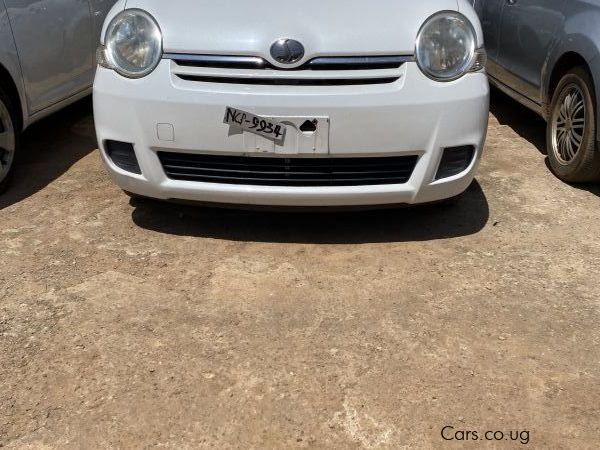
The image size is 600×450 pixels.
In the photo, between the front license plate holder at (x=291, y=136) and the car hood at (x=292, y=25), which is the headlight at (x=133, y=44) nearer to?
the car hood at (x=292, y=25)

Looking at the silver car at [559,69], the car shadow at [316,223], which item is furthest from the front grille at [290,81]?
the silver car at [559,69]

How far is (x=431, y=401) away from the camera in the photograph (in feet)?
7.34

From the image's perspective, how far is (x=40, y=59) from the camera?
399cm

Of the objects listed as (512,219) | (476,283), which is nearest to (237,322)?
(476,283)

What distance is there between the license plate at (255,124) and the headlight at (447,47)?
68 cm

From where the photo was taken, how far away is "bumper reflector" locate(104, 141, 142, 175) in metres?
3.10

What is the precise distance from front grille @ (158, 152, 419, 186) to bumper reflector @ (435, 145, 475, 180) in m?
0.15

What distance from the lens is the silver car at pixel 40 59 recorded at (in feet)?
12.2

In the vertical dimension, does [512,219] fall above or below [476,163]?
below

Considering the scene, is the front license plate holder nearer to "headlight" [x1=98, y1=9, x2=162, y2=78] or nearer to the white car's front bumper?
the white car's front bumper

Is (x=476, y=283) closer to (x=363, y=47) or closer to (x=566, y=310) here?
(x=566, y=310)

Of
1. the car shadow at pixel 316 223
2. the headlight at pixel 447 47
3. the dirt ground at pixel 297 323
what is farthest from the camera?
the car shadow at pixel 316 223

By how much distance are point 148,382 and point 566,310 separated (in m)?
Answer: 1.68

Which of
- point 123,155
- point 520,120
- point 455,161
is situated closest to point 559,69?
point 520,120
